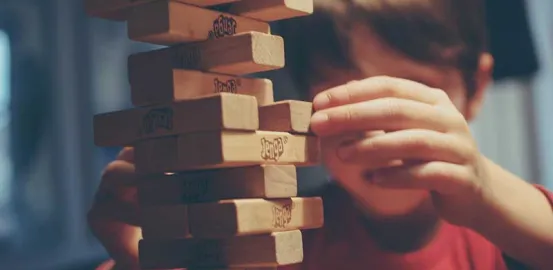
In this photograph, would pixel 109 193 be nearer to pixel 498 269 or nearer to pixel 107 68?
pixel 107 68

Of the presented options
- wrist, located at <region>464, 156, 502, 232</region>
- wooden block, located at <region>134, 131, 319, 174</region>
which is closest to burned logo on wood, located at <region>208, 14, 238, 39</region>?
wooden block, located at <region>134, 131, 319, 174</region>

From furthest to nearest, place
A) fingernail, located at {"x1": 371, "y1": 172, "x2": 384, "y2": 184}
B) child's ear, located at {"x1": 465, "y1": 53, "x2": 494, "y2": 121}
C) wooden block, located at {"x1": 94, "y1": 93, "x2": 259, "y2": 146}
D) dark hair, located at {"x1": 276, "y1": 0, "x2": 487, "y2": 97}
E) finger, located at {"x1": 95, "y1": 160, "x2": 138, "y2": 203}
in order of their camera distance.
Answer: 1. child's ear, located at {"x1": 465, "y1": 53, "x2": 494, "y2": 121}
2. dark hair, located at {"x1": 276, "y1": 0, "x2": 487, "y2": 97}
3. finger, located at {"x1": 95, "y1": 160, "x2": 138, "y2": 203}
4. fingernail, located at {"x1": 371, "y1": 172, "x2": 384, "y2": 184}
5. wooden block, located at {"x1": 94, "y1": 93, "x2": 259, "y2": 146}

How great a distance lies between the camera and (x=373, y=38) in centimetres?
95

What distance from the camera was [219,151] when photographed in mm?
633

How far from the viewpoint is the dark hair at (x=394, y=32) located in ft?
3.09

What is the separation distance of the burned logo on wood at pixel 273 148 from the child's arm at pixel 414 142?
52 millimetres

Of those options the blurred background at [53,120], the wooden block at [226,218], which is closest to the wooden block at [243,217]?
the wooden block at [226,218]

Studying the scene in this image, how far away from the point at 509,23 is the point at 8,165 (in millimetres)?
932

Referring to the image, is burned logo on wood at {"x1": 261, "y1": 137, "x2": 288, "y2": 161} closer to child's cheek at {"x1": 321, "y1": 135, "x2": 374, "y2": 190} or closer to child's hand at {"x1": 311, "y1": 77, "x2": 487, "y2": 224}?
child's hand at {"x1": 311, "y1": 77, "x2": 487, "y2": 224}

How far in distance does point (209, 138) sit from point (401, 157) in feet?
0.72

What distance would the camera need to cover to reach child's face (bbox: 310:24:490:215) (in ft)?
3.16

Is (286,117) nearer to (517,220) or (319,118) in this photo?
(319,118)

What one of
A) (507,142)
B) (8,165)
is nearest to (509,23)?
(507,142)

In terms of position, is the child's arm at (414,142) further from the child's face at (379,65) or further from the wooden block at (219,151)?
the child's face at (379,65)
